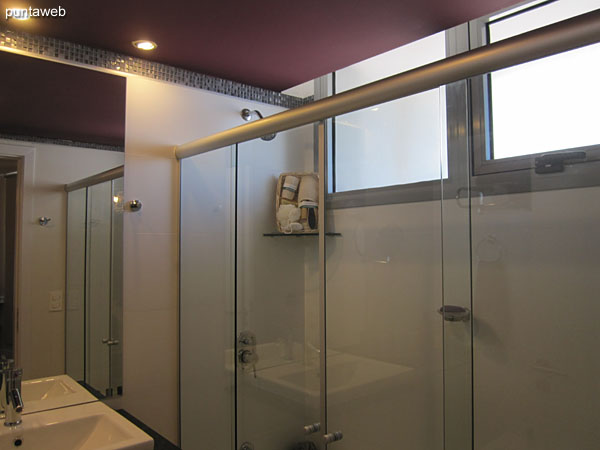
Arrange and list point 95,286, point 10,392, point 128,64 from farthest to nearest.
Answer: point 128,64 < point 95,286 < point 10,392

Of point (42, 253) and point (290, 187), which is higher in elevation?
point (290, 187)

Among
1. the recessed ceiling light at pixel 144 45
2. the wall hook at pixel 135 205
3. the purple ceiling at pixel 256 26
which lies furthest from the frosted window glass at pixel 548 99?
the wall hook at pixel 135 205

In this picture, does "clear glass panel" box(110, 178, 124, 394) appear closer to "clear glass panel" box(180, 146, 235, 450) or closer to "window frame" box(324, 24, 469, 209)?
"clear glass panel" box(180, 146, 235, 450)

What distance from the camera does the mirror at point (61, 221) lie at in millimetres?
1703

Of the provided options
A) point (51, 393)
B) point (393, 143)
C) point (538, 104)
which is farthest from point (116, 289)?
point (538, 104)

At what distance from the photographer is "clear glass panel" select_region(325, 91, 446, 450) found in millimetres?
1673

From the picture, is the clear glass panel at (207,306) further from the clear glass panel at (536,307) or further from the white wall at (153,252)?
the clear glass panel at (536,307)

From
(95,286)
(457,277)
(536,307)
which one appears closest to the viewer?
(536,307)

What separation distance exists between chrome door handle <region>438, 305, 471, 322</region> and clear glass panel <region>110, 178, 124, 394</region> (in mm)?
1305

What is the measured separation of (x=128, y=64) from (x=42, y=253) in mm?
873

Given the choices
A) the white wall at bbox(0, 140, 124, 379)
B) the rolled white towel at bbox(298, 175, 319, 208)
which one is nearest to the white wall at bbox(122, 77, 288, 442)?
the white wall at bbox(0, 140, 124, 379)

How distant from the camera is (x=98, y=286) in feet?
6.23

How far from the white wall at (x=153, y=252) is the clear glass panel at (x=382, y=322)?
0.80m

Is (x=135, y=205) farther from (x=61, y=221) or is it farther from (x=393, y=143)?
(x=393, y=143)
